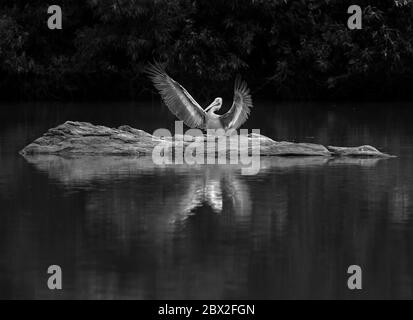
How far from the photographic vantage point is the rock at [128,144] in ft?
47.9

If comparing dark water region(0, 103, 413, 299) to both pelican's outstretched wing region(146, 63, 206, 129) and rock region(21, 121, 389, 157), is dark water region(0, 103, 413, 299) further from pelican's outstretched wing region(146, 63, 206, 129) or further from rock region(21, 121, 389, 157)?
pelican's outstretched wing region(146, 63, 206, 129)

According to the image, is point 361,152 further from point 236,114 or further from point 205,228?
point 205,228

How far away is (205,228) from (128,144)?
5372 mm

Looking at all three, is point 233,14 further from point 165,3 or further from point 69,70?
point 69,70

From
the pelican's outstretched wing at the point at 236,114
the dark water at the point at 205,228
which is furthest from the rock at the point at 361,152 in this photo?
the pelican's outstretched wing at the point at 236,114

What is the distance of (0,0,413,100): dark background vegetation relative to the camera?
2528 cm

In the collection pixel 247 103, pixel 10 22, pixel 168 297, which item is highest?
pixel 10 22

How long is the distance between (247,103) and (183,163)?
1.59 metres

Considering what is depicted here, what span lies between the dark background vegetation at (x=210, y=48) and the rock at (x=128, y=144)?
1028cm

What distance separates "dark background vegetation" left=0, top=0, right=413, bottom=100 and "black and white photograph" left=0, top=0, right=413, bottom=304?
49 mm

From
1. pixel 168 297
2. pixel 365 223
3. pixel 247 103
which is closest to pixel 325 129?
pixel 247 103

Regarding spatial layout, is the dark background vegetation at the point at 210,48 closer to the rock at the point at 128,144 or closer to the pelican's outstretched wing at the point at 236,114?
the pelican's outstretched wing at the point at 236,114

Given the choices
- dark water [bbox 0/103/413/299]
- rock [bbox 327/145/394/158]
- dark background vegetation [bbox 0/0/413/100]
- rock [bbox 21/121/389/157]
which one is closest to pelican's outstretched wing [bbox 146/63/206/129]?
rock [bbox 21/121/389/157]

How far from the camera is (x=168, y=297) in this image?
24.0 ft
